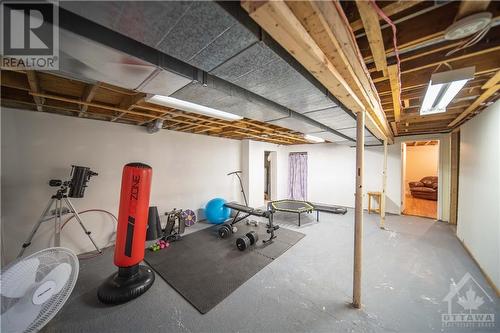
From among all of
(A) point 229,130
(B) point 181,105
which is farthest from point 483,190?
(A) point 229,130

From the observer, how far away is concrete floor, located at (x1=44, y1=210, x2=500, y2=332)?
1733 millimetres

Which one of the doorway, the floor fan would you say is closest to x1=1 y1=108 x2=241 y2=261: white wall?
the floor fan

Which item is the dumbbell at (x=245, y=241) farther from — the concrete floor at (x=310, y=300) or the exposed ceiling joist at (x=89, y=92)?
the exposed ceiling joist at (x=89, y=92)

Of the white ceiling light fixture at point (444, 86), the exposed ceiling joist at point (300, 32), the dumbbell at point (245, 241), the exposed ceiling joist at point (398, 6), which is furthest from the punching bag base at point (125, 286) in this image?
the white ceiling light fixture at point (444, 86)

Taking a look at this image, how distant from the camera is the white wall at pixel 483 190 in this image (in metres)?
2.23

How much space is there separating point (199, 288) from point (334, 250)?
7.93 feet

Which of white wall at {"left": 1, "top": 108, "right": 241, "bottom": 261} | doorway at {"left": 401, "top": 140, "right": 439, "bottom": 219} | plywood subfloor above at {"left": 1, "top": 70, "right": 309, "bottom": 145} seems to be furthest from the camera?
doorway at {"left": 401, "top": 140, "right": 439, "bottom": 219}

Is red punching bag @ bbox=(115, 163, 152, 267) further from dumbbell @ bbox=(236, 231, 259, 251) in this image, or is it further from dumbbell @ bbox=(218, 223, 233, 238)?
dumbbell @ bbox=(218, 223, 233, 238)

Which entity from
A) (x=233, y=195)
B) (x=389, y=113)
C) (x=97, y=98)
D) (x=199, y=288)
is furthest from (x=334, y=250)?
(x=97, y=98)

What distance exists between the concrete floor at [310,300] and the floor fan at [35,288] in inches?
27.9

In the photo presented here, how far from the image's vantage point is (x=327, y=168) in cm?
683

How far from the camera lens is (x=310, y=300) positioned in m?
2.05

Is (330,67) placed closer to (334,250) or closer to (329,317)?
(329,317)

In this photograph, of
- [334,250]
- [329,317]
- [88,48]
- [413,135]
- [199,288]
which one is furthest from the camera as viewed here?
[413,135]
